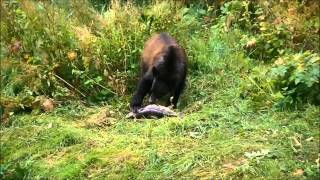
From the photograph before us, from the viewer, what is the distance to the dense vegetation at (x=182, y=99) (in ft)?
18.9

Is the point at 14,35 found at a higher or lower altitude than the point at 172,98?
higher

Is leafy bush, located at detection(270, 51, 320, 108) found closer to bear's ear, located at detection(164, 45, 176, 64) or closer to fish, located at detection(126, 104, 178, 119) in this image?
fish, located at detection(126, 104, 178, 119)

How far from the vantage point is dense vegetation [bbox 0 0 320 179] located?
5.75 meters

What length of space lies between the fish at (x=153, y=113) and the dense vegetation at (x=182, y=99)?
0.18 meters

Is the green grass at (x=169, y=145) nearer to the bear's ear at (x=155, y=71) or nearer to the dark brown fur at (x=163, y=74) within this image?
the dark brown fur at (x=163, y=74)

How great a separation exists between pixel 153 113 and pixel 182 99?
0.70 meters

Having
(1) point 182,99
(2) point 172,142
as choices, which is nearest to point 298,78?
(2) point 172,142

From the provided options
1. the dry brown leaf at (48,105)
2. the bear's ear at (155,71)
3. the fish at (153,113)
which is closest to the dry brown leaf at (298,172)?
the fish at (153,113)

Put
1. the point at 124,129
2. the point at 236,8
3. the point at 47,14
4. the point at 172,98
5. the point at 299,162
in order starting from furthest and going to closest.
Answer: the point at 236,8 → the point at 47,14 → the point at 172,98 → the point at 124,129 → the point at 299,162

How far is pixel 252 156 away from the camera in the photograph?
218 inches

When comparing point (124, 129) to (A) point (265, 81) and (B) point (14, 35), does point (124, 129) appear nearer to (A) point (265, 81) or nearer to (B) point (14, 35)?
(A) point (265, 81)

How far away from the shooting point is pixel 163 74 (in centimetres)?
782

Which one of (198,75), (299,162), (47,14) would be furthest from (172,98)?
(299,162)

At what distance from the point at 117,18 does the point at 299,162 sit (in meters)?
4.09
